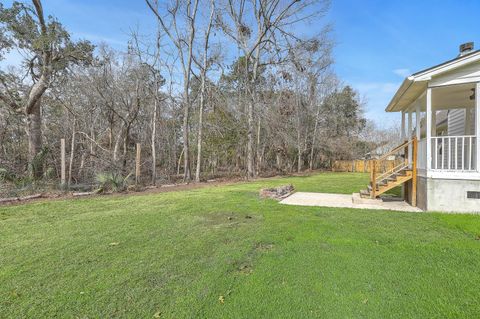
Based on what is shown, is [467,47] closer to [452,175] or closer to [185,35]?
[452,175]

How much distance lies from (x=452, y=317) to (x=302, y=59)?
17.2 m

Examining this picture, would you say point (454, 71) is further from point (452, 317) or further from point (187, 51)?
point (187, 51)

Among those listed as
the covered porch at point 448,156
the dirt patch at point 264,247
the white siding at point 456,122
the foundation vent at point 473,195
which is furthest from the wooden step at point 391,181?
the dirt patch at point 264,247

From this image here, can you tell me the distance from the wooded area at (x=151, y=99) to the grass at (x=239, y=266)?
605 centimetres

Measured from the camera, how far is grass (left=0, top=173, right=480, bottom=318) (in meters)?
2.31

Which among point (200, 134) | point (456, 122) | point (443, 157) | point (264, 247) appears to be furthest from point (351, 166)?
point (264, 247)

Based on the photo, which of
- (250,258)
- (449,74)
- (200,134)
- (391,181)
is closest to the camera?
(250,258)

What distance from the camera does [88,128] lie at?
16.6 m

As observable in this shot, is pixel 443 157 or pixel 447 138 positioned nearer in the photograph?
pixel 443 157

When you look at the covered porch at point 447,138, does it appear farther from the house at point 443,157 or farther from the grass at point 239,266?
the grass at point 239,266

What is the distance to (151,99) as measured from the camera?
15.7 metres

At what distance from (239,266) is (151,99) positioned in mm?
14201

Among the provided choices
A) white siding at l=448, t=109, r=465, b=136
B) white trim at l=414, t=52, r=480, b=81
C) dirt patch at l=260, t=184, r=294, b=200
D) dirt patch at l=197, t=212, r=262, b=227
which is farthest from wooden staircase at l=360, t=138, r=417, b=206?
white siding at l=448, t=109, r=465, b=136

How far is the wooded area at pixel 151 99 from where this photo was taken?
1087cm
